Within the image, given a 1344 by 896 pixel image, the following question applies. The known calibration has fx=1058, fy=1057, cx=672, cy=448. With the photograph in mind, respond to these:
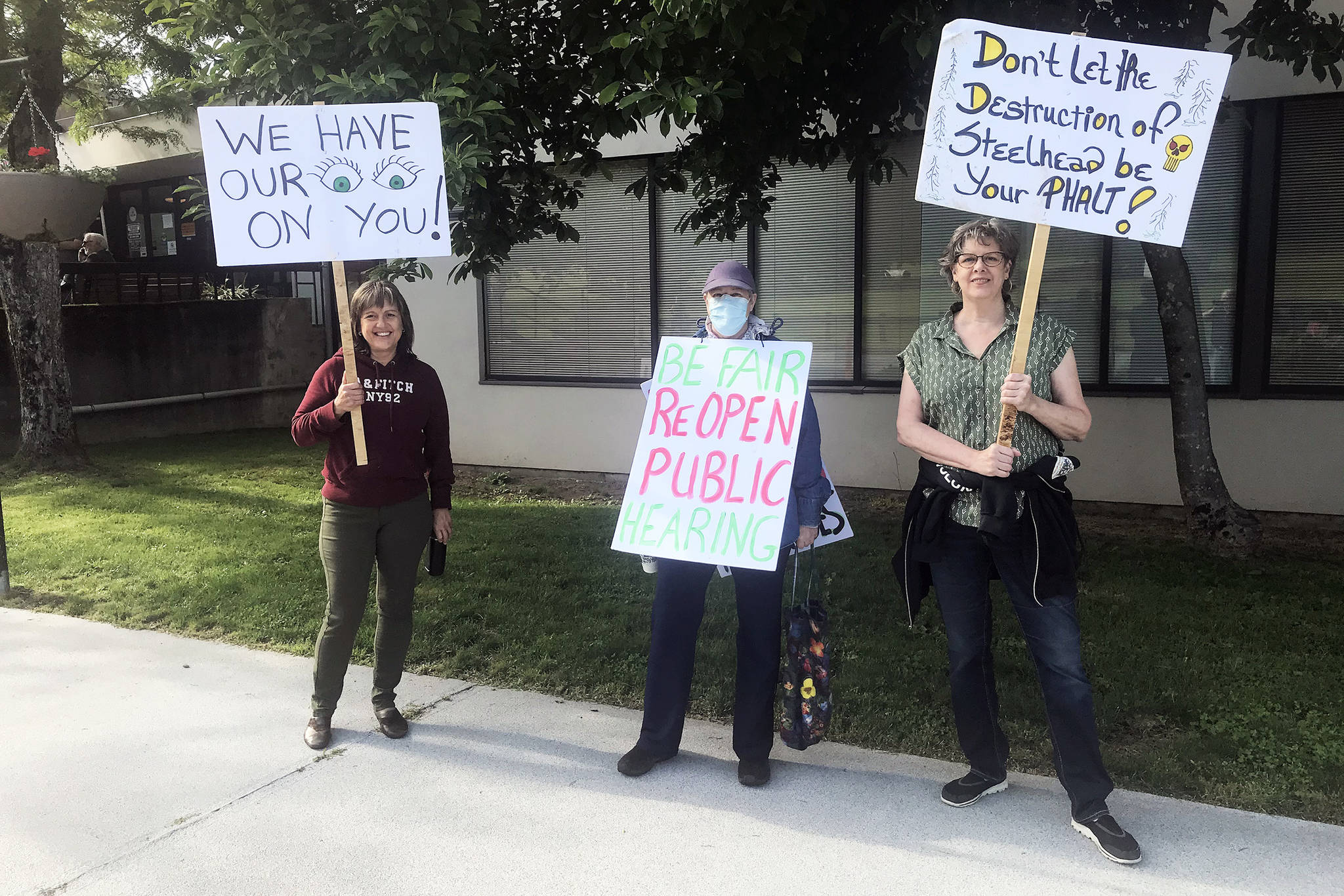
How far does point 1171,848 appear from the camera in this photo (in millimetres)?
3289

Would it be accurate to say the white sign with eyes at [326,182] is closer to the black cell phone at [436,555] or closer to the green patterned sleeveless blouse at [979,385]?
the black cell phone at [436,555]

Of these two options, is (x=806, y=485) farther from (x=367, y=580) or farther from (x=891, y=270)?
(x=891, y=270)

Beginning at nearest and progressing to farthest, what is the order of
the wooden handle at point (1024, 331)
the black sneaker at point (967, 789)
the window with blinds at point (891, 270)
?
the wooden handle at point (1024, 331)
the black sneaker at point (967, 789)
the window with blinds at point (891, 270)

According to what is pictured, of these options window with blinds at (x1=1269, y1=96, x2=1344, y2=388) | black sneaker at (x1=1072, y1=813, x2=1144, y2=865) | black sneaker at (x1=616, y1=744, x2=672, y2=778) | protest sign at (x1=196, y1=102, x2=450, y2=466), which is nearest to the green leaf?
protest sign at (x1=196, y1=102, x2=450, y2=466)

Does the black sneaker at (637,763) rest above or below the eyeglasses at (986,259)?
below

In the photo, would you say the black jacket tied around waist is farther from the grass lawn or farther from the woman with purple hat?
the grass lawn

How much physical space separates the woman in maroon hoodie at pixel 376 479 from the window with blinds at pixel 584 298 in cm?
588

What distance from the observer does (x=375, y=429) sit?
13.2 feet

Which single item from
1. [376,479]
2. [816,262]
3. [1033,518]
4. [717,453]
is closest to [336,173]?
[376,479]

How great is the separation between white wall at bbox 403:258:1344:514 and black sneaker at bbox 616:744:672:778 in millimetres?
5610

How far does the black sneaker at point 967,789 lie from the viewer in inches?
142

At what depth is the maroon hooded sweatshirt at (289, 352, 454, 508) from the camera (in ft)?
13.2

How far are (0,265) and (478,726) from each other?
30.0 ft

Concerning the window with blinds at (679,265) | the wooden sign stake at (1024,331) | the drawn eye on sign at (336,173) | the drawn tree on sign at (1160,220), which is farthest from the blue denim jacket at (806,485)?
the window with blinds at (679,265)
